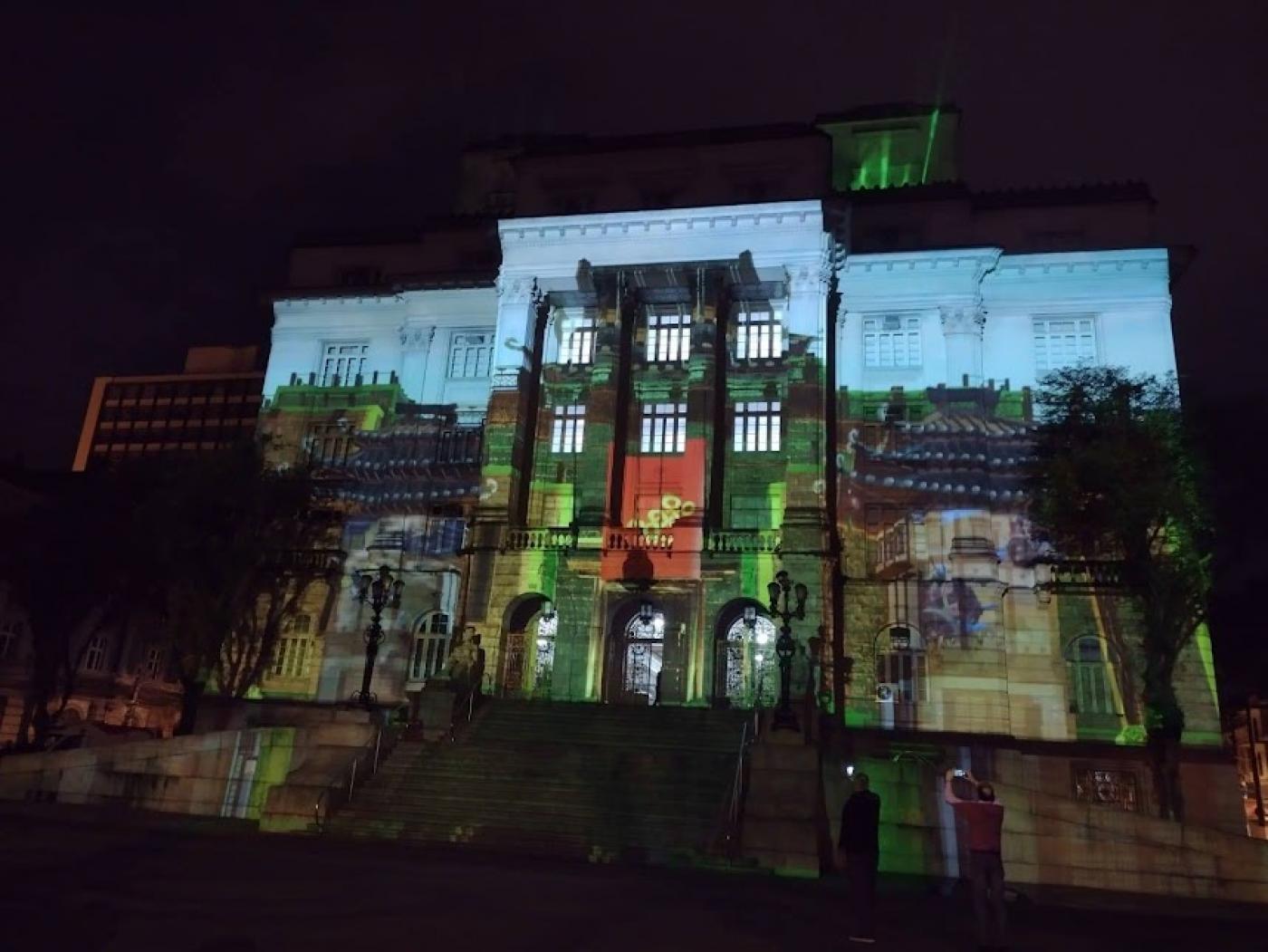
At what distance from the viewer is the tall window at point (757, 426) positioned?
35.0 m

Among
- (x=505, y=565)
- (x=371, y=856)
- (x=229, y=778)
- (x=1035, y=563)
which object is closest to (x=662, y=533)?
(x=505, y=565)

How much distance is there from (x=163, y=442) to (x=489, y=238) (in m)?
62.6

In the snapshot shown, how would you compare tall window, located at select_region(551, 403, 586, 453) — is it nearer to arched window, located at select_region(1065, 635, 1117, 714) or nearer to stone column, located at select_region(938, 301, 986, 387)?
stone column, located at select_region(938, 301, 986, 387)

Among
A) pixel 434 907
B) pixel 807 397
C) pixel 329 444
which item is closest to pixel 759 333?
pixel 807 397

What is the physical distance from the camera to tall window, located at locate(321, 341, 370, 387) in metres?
40.9

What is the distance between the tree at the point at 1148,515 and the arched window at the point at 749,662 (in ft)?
31.8

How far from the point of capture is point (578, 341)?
1500 inches

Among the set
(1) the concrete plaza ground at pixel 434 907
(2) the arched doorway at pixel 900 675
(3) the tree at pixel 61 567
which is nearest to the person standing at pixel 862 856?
(1) the concrete plaza ground at pixel 434 907

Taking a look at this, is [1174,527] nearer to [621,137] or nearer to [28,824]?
[621,137]

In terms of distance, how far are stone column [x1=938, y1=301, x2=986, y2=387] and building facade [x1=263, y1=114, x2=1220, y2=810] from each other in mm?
105

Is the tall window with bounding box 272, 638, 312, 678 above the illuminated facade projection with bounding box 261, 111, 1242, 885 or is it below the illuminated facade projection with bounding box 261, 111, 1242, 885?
below

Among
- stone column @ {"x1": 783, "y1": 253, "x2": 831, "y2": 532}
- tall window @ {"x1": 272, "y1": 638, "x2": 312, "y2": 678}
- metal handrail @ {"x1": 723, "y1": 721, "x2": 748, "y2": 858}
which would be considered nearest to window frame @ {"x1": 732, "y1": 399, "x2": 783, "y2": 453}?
stone column @ {"x1": 783, "y1": 253, "x2": 831, "y2": 532}

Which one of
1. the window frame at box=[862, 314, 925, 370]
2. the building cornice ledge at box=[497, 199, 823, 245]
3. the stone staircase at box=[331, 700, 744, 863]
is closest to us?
the stone staircase at box=[331, 700, 744, 863]

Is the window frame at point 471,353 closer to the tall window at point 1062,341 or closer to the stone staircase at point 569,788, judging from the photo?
the stone staircase at point 569,788
